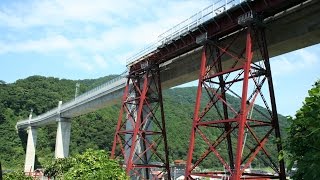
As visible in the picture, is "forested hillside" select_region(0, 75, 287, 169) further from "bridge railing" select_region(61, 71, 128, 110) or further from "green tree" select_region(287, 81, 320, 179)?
"green tree" select_region(287, 81, 320, 179)

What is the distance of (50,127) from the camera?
9175 cm

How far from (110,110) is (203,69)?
85.6m

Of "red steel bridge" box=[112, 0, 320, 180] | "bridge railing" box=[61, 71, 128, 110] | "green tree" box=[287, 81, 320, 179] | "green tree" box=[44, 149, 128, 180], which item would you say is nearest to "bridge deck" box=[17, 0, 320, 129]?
"red steel bridge" box=[112, 0, 320, 180]

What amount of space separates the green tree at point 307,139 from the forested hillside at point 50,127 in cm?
6753

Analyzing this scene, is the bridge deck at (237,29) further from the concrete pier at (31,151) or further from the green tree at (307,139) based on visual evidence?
the concrete pier at (31,151)

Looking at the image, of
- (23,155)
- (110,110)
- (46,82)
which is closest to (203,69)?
(23,155)

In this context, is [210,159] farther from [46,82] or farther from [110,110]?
[46,82]

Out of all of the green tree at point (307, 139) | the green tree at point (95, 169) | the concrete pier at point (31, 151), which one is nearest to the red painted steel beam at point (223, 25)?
the green tree at point (307, 139)

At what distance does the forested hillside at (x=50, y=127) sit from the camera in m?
80.8

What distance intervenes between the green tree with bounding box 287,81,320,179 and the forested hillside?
6753 cm

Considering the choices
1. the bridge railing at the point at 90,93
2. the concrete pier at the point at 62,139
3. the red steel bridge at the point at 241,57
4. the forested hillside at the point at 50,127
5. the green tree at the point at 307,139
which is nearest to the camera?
the green tree at the point at 307,139

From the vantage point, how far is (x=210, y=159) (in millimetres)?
92312

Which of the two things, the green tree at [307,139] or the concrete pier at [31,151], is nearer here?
the green tree at [307,139]

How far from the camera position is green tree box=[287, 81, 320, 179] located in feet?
30.9
